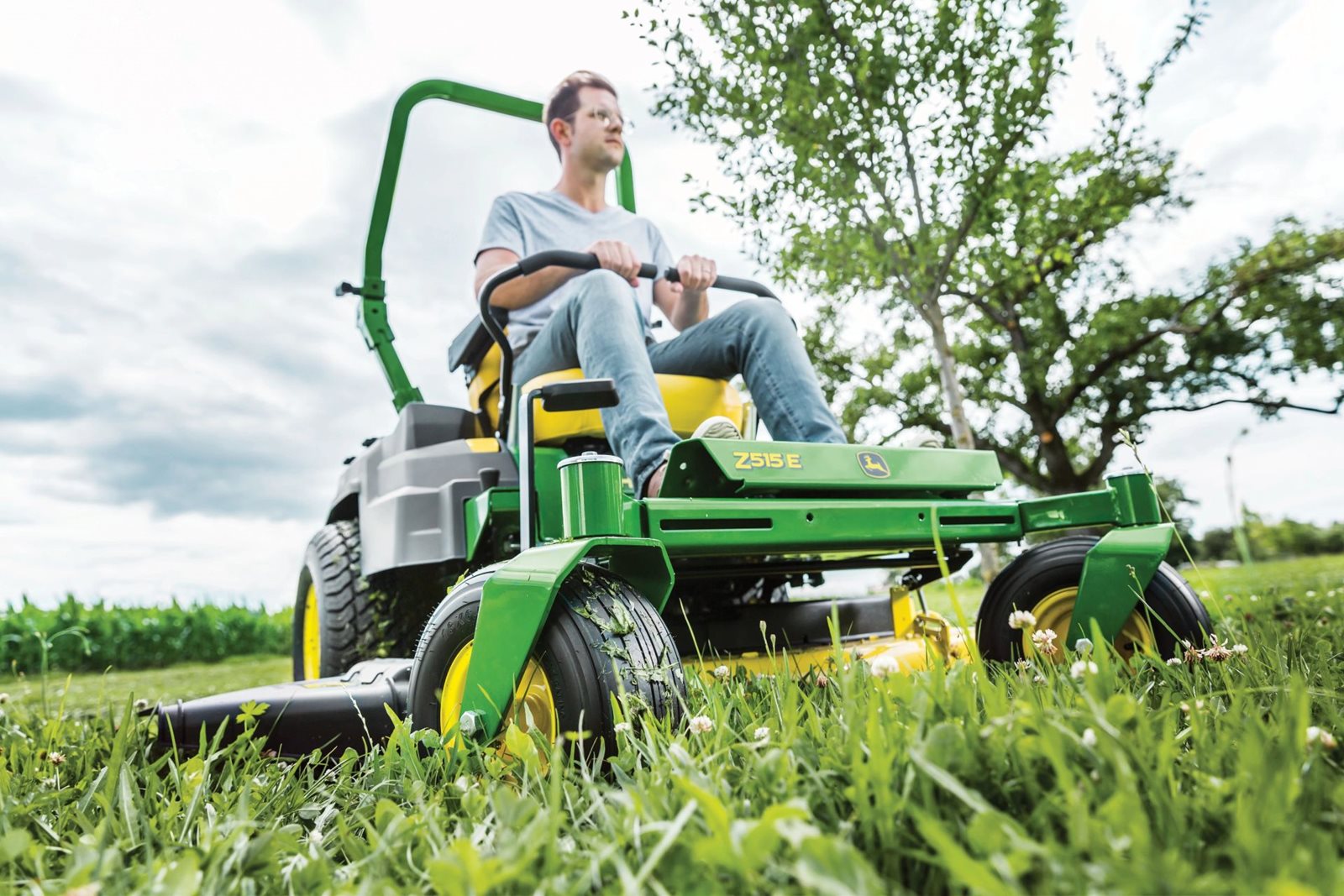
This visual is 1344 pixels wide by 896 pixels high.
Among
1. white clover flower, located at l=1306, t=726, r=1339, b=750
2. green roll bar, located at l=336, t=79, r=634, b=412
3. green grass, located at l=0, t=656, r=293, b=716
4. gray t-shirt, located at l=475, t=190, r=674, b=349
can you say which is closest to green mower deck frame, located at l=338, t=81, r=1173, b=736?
gray t-shirt, located at l=475, t=190, r=674, b=349

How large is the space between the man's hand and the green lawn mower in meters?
0.03

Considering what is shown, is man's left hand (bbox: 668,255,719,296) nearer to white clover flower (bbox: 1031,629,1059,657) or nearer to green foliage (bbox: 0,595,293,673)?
white clover flower (bbox: 1031,629,1059,657)

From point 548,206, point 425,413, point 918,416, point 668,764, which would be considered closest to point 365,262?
point 548,206

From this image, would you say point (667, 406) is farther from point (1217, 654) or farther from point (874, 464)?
point (1217, 654)

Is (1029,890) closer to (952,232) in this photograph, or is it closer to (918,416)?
(952,232)

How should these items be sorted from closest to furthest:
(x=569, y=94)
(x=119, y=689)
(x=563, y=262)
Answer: (x=563, y=262) < (x=569, y=94) < (x=119, y=689)

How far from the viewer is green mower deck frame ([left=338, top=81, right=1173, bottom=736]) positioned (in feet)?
4.80

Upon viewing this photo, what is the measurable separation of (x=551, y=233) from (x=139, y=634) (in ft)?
42.1

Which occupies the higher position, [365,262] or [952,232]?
[952,232]

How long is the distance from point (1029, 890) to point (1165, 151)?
16935 millimetres

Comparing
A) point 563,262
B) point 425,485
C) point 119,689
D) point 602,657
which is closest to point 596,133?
point 563,262

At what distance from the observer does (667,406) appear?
2.56 meters

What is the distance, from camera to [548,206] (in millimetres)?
3189

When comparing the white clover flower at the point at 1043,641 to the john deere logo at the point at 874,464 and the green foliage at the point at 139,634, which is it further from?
the green foliage at the point at 139,634
